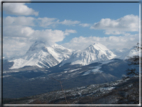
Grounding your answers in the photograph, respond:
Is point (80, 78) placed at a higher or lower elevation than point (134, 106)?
lower

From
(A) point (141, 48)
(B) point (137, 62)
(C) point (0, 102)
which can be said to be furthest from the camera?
(B) point (137, 62)

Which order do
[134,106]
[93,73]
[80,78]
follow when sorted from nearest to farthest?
[134,106]
[80,78]
[93,73]

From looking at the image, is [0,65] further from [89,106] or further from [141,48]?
[141,48]

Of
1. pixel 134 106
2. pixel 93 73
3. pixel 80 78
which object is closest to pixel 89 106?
pixel 134 106

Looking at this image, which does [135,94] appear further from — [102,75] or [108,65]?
[108,65]

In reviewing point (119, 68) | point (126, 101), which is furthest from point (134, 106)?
point (119, 68)

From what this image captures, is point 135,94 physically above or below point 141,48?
below

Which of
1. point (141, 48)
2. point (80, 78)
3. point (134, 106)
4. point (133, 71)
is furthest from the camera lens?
point (80, 78)

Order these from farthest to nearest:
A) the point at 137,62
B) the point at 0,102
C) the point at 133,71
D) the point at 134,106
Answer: the point at 133,71
the point at 137,62
the point at 134,106
the point at 0,102

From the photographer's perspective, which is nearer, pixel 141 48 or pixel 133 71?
pixel 141 48
